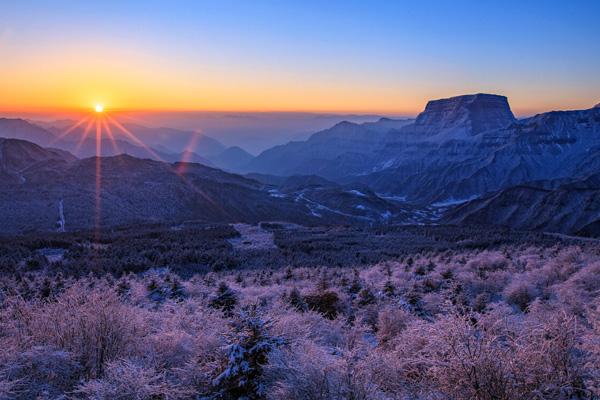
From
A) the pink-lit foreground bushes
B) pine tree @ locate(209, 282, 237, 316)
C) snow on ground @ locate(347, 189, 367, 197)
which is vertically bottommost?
snow on ground @ locate(347, 189, 367, 197)

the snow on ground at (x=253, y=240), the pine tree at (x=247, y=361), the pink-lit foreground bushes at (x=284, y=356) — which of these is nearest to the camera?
the pink-lit foreground bushes at (x=284, y=356)

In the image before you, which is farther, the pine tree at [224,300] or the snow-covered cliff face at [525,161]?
the snow-covered cliff face at [525,161]

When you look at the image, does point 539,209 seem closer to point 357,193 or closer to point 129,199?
point 357,193

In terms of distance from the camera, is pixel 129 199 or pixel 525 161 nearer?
pixel 129 199

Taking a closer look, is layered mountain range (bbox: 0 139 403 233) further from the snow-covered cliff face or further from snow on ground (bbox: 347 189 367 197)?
the snow-covered cliff face

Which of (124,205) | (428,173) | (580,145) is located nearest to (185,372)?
(124,205)

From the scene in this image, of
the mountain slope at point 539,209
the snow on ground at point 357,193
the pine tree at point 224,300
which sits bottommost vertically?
the snow on ground at point 357,193

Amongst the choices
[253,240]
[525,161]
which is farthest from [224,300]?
[525,161]

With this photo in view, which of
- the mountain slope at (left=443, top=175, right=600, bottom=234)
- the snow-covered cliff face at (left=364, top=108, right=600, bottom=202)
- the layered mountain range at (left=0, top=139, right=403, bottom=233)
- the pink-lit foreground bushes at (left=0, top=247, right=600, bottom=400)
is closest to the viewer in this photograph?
the pink-lit foreground bushes at (left=0, top=247, right=600, bottom=400)

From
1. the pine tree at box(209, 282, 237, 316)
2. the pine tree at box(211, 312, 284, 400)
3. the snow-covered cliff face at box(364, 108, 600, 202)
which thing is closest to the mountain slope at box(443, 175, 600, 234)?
the snow-covered cliff face at box(364, 108, 600, 202)

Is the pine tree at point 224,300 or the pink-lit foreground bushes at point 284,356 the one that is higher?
the pink-lit foreground bushes at point 284,356

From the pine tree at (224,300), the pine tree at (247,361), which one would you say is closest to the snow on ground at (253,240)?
the pine tree at (224,300)

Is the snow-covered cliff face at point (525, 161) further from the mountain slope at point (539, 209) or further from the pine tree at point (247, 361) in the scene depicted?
the pine tree at point (247, 361)

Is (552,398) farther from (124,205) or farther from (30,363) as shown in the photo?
(124,205)
